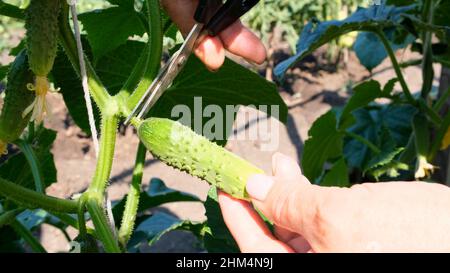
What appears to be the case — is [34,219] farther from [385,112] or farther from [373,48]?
[373,48]

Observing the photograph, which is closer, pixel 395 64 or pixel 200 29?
pixel 200 29

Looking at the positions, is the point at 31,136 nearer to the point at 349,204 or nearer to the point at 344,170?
the point at 349,204

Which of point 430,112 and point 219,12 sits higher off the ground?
point 219,12

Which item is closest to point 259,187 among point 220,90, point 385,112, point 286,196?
point 286,196

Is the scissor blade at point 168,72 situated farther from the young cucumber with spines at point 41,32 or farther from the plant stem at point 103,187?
the young cucumber with spines at point 41,32

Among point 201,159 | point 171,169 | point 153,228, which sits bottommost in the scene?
point 171,169

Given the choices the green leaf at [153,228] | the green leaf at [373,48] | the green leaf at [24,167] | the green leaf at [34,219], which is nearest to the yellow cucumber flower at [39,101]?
the green leaf at [24,167]

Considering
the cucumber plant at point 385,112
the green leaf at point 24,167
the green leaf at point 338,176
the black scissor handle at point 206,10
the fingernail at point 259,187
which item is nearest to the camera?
the fingernail at point 259,187
